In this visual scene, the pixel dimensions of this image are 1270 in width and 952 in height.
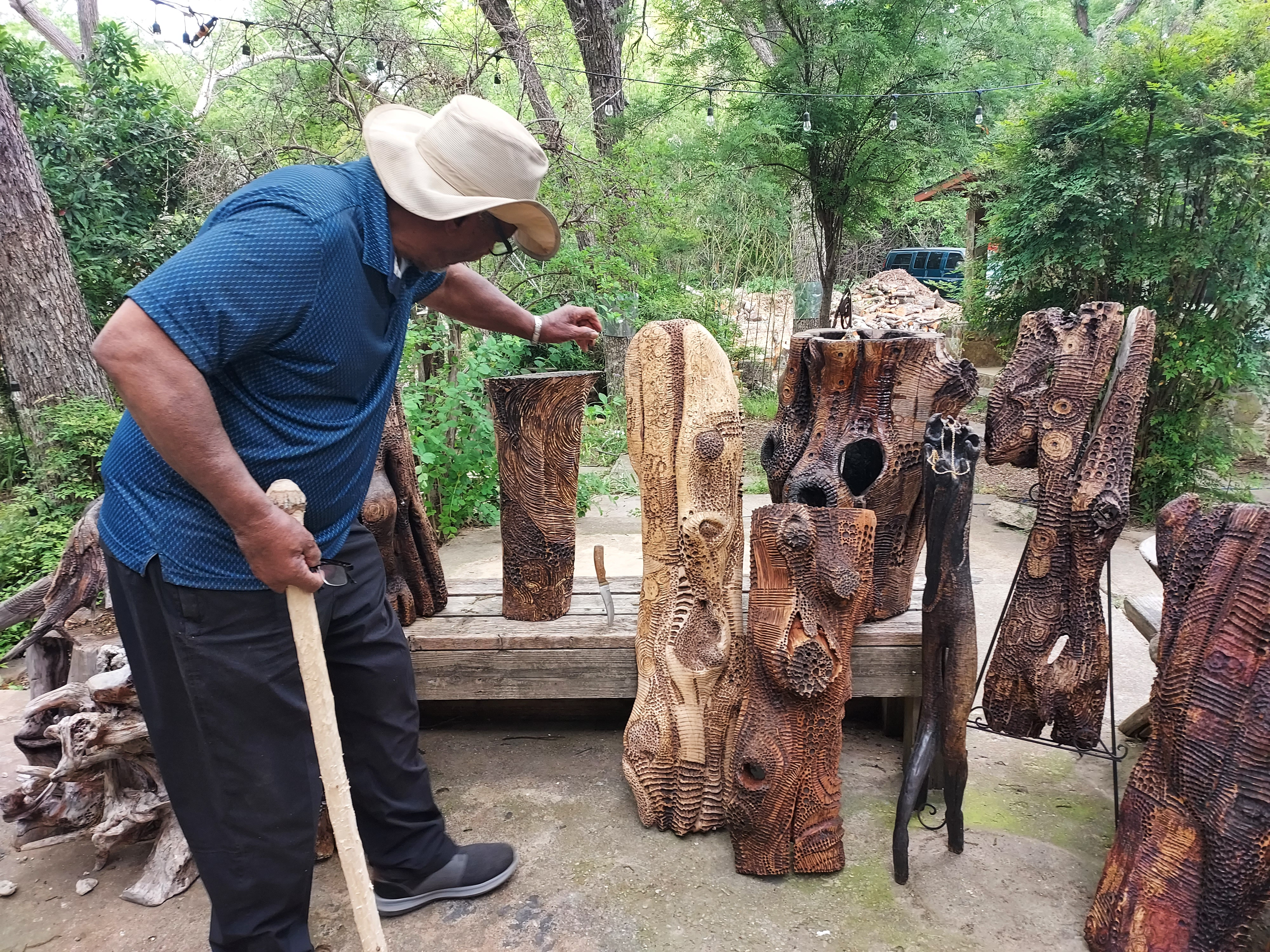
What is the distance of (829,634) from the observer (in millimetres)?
2143

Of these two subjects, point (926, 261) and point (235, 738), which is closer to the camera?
point (235, 738)

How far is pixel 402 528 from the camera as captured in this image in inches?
103

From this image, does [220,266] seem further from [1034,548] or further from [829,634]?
[1034,548]

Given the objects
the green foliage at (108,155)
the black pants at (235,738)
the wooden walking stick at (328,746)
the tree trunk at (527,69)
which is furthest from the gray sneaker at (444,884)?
the green foliage at (108,155)

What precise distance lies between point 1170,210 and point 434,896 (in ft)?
18.1

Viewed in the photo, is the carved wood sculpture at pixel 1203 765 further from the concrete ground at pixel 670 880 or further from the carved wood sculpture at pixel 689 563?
the carved wood sculpture at pixel 689 563

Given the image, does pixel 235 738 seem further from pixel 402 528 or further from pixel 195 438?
pixel 402 528

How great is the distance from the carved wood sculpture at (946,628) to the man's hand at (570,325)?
0.94 m

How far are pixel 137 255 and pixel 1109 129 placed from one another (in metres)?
7.06

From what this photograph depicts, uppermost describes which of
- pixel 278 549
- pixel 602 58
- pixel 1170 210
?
pixel 602 58

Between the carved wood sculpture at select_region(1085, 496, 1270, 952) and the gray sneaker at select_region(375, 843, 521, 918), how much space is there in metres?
1.57

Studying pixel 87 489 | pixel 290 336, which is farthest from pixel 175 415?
pixel 87 489

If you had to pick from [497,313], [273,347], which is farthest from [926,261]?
[273,347]

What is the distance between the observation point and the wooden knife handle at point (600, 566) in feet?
8.87
